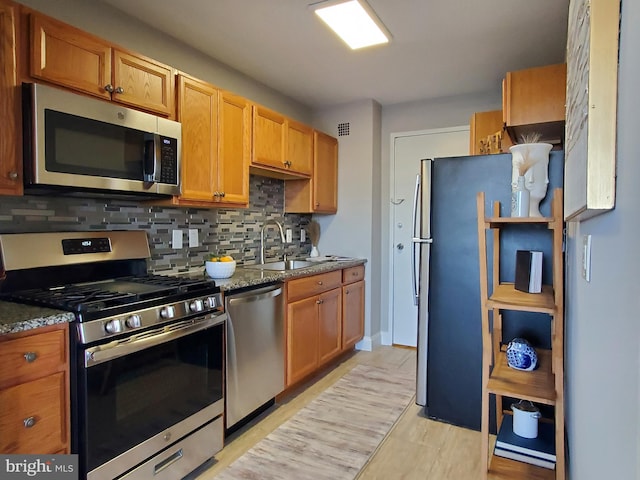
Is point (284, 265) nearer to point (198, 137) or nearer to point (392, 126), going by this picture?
point (198, 137)

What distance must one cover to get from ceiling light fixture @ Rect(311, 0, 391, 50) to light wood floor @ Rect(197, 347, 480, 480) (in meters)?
2.41

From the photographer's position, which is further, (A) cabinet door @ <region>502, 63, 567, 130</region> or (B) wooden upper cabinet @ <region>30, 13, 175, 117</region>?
(A) cabinet door @ <region>502, 63, 567, 130</region>

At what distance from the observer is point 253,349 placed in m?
2.41

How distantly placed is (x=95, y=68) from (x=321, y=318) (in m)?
2.17

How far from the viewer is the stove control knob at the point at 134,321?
162 centimetres

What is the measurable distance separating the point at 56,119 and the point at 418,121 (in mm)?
3121

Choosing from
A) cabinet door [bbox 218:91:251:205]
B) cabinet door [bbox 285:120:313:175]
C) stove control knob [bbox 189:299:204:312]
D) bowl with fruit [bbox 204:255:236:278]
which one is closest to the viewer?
stove control knob [bbox 189:299:204:312]

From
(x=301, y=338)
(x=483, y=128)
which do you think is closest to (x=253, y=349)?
(x=301, y=338)

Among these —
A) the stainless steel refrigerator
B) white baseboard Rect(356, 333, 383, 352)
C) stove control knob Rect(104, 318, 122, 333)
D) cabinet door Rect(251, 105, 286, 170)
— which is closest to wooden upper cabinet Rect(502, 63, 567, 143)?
the stainless steel refrigerator

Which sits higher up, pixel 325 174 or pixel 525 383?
pixel 325 174

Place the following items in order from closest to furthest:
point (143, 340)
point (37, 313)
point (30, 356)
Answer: point (30, 356), point (37, 313), point (143, 340)

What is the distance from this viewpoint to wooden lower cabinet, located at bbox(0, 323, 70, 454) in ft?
4.28

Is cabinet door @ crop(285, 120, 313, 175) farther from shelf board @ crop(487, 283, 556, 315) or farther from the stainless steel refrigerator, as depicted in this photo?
shelf board @ crop(487, 283, 556, 315)

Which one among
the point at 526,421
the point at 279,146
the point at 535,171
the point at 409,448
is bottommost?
the point at 409,448
